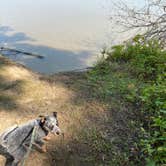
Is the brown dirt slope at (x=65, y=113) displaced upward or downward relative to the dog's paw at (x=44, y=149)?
upward

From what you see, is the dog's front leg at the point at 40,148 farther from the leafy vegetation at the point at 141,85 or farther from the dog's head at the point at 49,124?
the leafy vegetation at the point at 141,85

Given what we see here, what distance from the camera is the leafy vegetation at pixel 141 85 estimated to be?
326 cm

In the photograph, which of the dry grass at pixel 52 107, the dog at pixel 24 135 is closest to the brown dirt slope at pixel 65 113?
the dry grass at pixel 52 107

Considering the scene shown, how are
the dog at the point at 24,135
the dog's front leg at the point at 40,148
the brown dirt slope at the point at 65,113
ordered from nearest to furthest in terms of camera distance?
1. the dog at the point at 24,135
2. the dog's front leg at the point at 40,148
3. the brown dirt slope at the point at 65,113

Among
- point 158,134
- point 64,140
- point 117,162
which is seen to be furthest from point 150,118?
point 64,140

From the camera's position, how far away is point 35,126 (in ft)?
9.20

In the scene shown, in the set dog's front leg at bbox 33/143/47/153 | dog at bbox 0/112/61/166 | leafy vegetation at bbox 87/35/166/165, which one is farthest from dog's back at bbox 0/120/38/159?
leafy vegetation at bbox 87/35/166/165

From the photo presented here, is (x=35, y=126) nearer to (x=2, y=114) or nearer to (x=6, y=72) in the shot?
(x=2, y=114)

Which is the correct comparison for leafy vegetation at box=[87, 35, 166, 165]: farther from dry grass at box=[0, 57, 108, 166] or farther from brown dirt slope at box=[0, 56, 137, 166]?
dry grass at box=[0, 57, 108, 166]

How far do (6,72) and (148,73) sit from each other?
2.02 meters

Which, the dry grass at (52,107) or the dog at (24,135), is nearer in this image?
the dog at (24,135)

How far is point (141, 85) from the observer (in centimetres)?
437

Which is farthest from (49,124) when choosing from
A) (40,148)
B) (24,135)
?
(40,148)

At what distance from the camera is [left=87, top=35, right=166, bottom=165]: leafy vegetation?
326 centimetres
